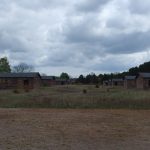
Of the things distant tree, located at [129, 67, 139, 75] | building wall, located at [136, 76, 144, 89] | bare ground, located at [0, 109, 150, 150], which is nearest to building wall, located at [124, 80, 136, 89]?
building wall, located at [136, 76, 144, 89]

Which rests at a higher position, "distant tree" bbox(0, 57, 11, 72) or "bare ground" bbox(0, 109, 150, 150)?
"distant tree" bbox(0, 57, 11, 72)

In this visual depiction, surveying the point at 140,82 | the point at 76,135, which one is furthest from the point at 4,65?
the point at 76,135

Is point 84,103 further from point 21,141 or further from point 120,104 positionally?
point 21,141

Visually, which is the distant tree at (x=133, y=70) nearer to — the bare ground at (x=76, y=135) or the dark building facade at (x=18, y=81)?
the dark building facade at (x=18, y=81)

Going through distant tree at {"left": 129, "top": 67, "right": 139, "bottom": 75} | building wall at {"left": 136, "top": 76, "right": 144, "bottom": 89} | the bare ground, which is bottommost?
the bare ground

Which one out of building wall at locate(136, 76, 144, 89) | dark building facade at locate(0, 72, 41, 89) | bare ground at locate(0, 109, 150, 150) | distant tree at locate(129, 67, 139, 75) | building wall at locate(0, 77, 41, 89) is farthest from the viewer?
distant tree at locate(129, 67, 139, 75)

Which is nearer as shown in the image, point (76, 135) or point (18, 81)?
point (76, 135)

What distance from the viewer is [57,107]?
114 feet

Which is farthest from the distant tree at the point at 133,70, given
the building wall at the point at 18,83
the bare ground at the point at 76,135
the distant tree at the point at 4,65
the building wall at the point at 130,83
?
the bare ground at the point at 76,135

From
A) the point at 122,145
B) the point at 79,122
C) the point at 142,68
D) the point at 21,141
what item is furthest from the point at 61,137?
the point at 142,68

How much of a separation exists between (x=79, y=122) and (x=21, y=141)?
7.50 m

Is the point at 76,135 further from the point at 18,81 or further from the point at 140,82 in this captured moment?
the point at 140,82

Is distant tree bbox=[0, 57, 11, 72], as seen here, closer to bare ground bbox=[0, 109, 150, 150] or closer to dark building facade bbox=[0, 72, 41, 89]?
dark building facade bbox=[0, 72, 41, 89]

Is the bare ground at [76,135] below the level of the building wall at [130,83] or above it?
below
